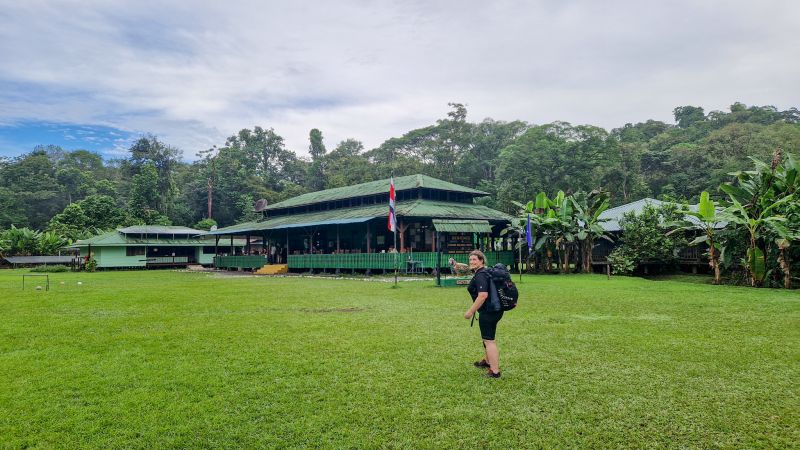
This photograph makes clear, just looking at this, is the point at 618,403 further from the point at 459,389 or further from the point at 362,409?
the point at 362,409

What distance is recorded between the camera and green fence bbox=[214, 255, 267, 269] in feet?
108

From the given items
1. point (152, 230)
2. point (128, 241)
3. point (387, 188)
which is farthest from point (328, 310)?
point (152, 230)

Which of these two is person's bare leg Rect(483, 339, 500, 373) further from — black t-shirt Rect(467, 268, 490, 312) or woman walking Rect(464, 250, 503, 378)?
black t-shirt Rect(467, 268, 490, 312)

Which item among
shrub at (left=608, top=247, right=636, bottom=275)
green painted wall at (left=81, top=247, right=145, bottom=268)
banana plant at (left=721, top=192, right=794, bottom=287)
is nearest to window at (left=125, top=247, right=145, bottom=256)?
green painted wall at (left=81, top=247, right=145, bottom=268)

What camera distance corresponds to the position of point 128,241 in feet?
126

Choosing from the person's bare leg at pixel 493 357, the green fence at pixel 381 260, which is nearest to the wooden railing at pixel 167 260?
the green fence at pixel 381 260

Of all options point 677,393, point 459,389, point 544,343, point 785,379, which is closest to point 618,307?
point 544,343

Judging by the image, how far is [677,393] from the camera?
188 inches

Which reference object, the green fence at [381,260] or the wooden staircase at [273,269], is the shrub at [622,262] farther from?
the wooden staircase at [273,269]

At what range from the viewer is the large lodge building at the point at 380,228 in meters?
22.8

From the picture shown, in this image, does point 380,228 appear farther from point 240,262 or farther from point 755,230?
point 755,230

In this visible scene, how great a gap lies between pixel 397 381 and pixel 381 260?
59.5 feet

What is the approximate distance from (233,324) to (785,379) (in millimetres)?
8284

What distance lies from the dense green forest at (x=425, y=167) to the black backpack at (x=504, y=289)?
28.6 m
